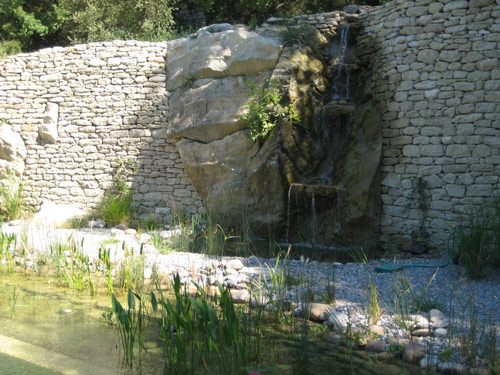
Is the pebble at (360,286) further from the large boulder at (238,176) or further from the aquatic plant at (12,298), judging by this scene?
the large boulder at (238,176)

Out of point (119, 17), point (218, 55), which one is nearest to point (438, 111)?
point (218, 55)

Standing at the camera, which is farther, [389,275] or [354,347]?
[389,275]

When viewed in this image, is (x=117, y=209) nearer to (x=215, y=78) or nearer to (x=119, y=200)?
(x=119, y=200)

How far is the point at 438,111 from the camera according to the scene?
270 inches

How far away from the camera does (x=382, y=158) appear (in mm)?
7242

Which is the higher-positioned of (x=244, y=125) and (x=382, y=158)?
(x=244, y=125)

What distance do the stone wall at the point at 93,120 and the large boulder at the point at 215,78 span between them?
1.31ft

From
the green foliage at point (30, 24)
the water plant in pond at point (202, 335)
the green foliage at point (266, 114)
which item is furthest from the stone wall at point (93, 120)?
the water plant in pond at point (202, 335)

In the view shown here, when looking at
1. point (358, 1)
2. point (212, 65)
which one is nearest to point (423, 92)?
point (212, 65)

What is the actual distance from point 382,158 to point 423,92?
3.83 ft

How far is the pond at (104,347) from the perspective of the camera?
110 inches

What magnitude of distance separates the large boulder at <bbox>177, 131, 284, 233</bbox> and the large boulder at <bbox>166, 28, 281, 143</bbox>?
235 mm

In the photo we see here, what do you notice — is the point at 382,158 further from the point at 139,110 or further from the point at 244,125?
the point at 139,110

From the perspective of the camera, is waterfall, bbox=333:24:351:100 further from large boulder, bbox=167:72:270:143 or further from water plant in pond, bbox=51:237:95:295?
water plant in pond, bbox=51:237:95:295
